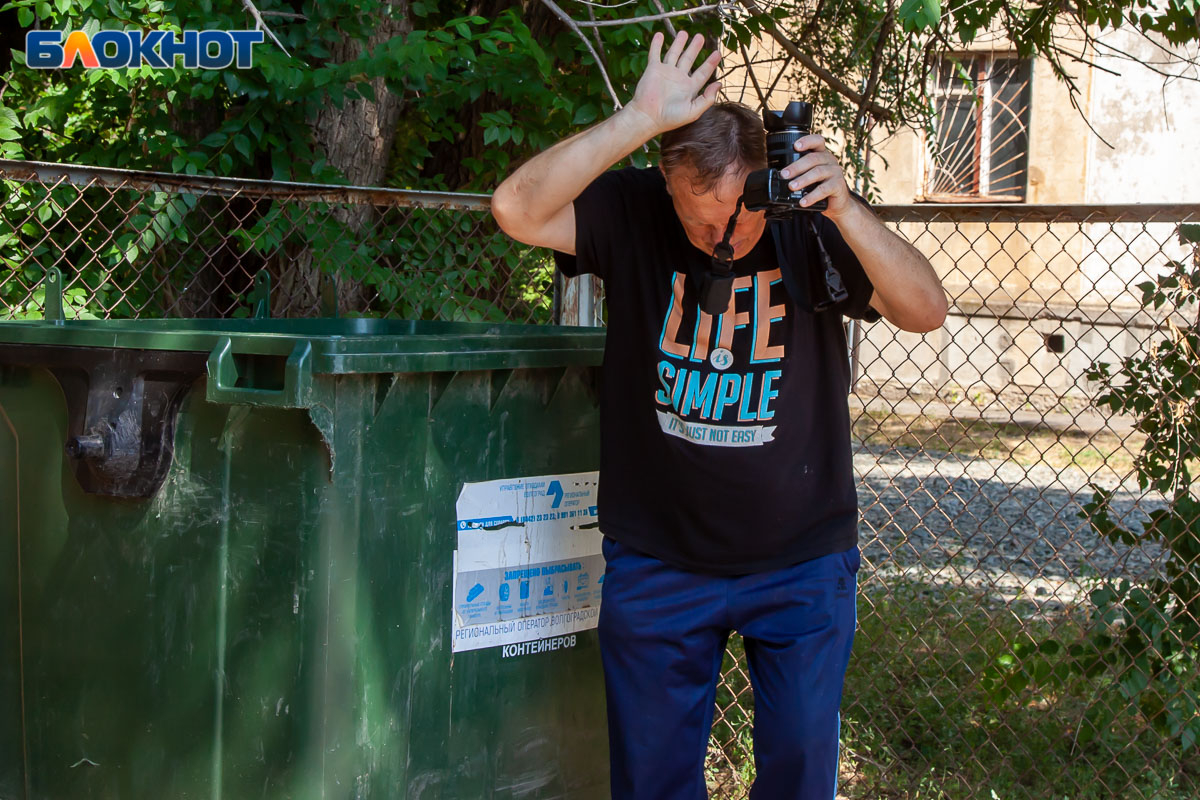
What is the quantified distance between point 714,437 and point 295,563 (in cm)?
79

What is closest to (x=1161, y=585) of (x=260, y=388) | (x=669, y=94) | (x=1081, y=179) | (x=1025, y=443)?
(x=669, y=94)

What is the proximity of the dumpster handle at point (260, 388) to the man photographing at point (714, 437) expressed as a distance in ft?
1.78

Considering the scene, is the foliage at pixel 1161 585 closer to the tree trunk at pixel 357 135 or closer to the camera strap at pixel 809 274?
the camera strap at pixel 809 274

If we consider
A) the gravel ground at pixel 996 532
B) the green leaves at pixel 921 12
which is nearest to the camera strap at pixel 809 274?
the green leaves at pixel 921 12

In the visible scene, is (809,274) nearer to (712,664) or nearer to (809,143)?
(809,143)

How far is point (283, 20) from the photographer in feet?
15.0

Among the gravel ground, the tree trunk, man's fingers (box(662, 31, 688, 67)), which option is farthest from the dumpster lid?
the gravel ground

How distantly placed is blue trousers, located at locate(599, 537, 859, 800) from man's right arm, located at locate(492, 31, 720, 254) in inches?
27.4

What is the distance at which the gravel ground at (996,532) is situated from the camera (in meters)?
5.04

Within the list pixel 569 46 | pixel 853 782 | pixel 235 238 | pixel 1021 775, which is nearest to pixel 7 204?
pixel 235 238

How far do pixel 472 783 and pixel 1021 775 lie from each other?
196 centimetres

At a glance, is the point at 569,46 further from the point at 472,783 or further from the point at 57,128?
the point at 472,783

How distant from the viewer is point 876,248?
1891 millimetres

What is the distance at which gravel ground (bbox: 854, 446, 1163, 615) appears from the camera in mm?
5039
